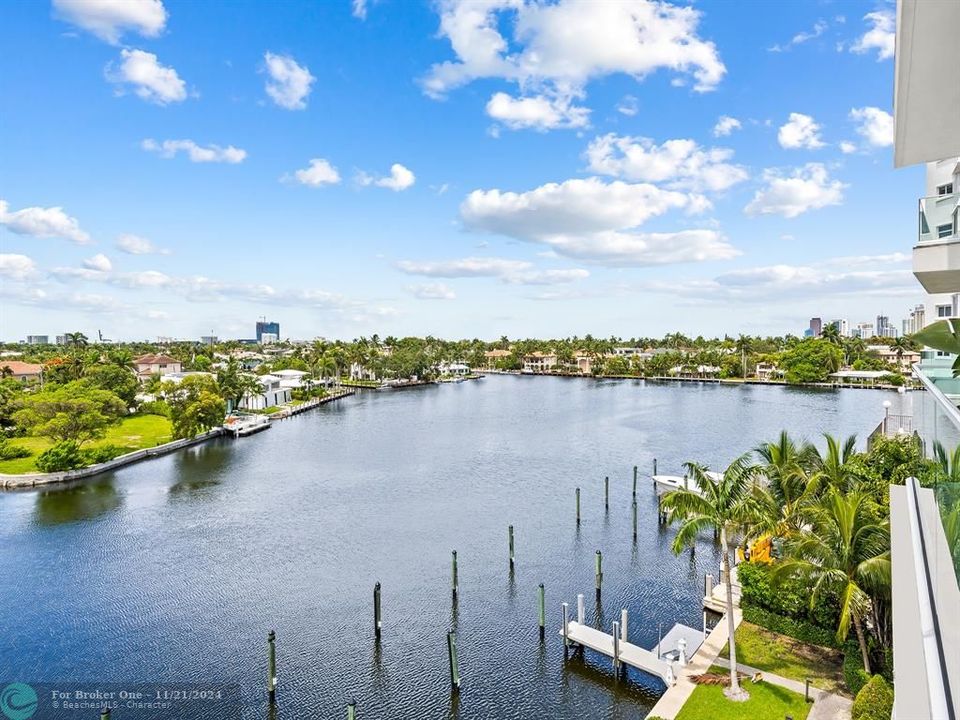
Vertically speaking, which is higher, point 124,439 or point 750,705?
point 124,439

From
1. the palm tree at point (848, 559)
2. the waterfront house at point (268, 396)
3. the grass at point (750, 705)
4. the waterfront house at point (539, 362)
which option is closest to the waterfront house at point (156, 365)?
the waterfront house at point (268, 396)

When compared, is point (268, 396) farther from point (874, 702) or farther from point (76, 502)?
point (874, 702)

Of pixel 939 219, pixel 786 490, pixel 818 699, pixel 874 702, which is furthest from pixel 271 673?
pixel 939 219

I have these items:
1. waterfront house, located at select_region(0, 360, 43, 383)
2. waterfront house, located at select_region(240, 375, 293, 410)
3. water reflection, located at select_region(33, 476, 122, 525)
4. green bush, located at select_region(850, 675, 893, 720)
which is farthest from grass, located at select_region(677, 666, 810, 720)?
waterfront house, located at select_region(0, 360, 43, 383)

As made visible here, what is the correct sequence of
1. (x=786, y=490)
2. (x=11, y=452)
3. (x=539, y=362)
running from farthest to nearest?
(x=539, y=362), (x=11, y=452), (x=786, y=490)

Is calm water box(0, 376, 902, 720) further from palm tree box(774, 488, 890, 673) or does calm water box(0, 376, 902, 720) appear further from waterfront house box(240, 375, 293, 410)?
waterfront house box(240, 375, 293, 410)

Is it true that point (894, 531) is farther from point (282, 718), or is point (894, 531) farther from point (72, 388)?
point (72, 388)

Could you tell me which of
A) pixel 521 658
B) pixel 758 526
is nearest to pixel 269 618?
pixel 521 658
